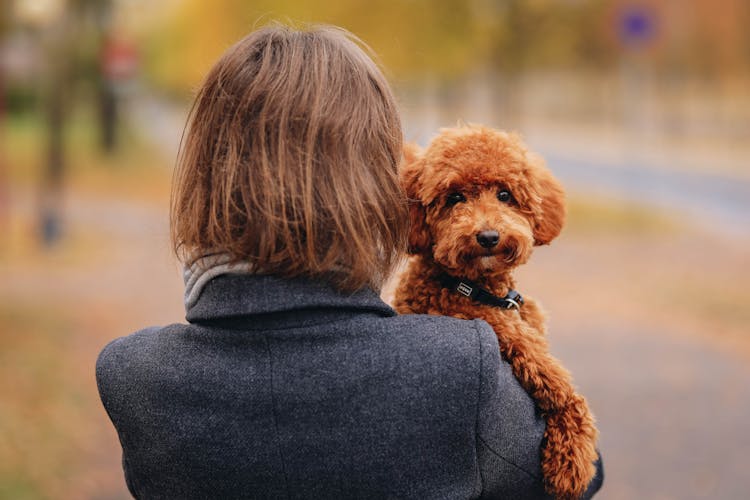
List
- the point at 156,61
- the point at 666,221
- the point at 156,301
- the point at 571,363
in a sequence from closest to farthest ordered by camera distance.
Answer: the point at 571,363 < the point at 156,301 < the point at 666,221 < the point at 156,61

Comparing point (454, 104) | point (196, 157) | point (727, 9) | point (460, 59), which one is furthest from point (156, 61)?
point (196, 157)

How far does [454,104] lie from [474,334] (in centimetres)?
3146

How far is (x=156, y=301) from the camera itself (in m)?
10.8

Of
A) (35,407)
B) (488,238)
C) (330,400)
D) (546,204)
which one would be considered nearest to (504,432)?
(330,400)

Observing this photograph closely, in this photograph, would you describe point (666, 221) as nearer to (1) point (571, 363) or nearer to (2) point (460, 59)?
(2) point (460, 59)

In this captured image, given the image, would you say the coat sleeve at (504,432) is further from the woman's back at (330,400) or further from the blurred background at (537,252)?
the blurred background at (537,252)

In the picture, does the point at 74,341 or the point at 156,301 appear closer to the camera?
the point at 74,341

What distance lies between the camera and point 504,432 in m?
1.60

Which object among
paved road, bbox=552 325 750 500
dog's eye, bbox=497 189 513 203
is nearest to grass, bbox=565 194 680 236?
paved road, bbox=552 325 750 500

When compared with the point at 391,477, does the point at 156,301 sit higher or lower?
lower

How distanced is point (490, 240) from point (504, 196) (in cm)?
19

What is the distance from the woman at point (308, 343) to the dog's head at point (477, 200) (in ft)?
1.01

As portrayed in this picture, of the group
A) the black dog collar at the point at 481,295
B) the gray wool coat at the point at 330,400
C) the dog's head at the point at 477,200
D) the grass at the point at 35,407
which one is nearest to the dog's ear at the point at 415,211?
the dog's head at the point at 477,200

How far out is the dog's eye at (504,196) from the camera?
80.0 inches
